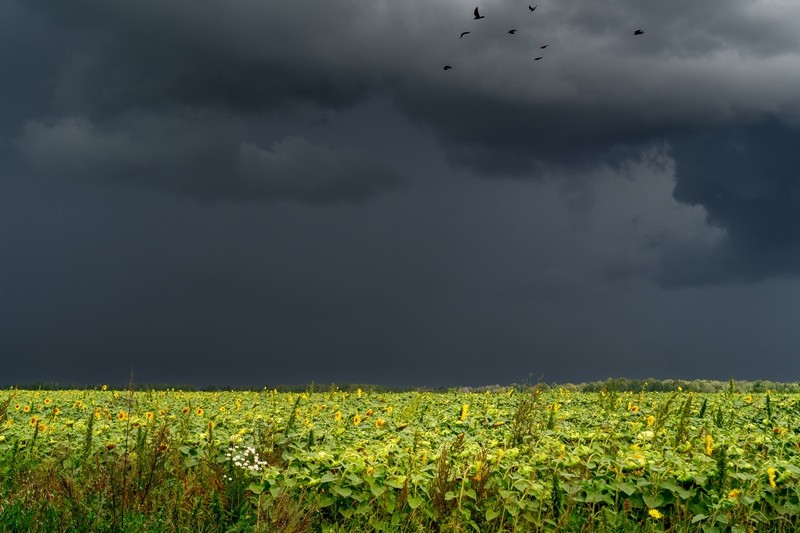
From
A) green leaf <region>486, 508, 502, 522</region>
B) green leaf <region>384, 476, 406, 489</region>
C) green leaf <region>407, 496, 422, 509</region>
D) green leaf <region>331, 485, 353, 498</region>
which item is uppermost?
green leaf <region>384, 476, 406, 489</region>

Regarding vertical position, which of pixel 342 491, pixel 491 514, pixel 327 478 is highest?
pixel 327 478

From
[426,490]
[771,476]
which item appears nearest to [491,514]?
[426,490]

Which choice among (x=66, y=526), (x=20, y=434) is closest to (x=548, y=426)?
(x=66, y=526)

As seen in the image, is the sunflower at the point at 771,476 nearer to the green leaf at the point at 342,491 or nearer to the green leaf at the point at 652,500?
the green leaf at the point at 652,500

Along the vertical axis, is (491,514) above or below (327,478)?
below

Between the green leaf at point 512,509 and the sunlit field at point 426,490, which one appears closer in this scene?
the sunlit field at point 426,490

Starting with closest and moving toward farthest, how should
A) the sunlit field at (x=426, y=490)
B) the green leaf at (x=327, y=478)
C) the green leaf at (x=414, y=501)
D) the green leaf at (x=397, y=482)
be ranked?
the sunlit field at (x=426, y=490) → the green leaf at (x=414, y=501) → the green leaf at (x=397, y=482) → the green leaf at (x=327, y=478)

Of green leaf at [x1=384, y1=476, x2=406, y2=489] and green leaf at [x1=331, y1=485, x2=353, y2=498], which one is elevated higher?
green leaf at [x1=384, y1=476, x2=406, y2=489]

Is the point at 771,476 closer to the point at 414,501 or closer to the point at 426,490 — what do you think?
the point at 426,490

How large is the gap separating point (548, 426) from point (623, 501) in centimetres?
340

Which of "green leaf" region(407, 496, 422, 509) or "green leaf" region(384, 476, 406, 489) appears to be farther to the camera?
"green leaf" region(384, 476, 406, 489)

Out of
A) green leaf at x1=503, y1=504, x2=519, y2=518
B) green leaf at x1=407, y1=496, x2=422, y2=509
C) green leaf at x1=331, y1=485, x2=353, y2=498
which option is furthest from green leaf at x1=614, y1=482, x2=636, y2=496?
green leaf at x1=331, y1=485, x2=353, y2=498

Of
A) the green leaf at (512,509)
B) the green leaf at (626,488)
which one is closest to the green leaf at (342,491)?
the green leaf at (512,509)

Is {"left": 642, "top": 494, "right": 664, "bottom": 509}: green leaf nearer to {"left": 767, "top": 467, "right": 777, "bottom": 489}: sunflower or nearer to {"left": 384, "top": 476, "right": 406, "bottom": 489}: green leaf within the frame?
{"left": 767, "top": 467, "right": 777, "bottom": 489}: sunflower
